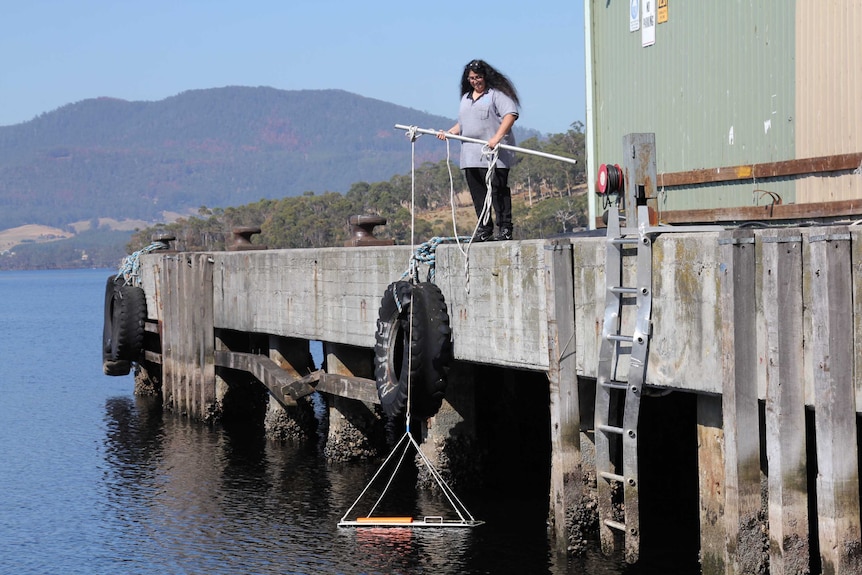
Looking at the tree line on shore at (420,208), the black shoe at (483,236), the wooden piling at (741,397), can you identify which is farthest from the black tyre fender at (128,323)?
the tree line on shore at (420,208)

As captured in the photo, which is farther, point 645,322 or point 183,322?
point 183,322

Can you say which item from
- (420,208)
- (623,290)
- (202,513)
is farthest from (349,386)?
(420,208)

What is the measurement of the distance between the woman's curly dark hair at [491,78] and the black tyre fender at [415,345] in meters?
2.32

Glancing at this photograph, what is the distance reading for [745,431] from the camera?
902 centimetres

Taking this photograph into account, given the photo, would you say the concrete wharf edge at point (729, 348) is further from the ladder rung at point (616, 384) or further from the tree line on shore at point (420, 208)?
the tree line on shore at point (420, 208)

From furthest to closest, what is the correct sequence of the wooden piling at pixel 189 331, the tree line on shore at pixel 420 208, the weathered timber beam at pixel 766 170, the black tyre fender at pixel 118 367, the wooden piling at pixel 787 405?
the tree line on shore at pixel 420 208, the black tyre fender at pixel 118 367, the wooden piling at pixel 189 331, the weathered timber beam at pixel 766 170, the wooden piling at pixel 787 405

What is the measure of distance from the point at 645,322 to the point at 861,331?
2223 millimetres

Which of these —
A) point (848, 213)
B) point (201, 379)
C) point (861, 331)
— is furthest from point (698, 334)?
point (201, 379)

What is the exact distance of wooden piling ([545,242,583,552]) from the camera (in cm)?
1105

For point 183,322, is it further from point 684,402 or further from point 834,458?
point 834,458

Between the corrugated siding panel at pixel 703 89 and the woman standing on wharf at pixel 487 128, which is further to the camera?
the corrugated siding panel at pixel 703 89

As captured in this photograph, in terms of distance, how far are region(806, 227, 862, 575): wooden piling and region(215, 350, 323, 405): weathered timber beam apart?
32.6 feet

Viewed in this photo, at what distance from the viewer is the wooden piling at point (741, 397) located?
9.02 meters

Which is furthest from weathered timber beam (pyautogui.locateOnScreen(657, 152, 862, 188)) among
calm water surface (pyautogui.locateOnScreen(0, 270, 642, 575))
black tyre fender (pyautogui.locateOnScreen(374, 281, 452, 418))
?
calm water surface (pyautogui.locateOnScreen(0, 270, 642, 575))
